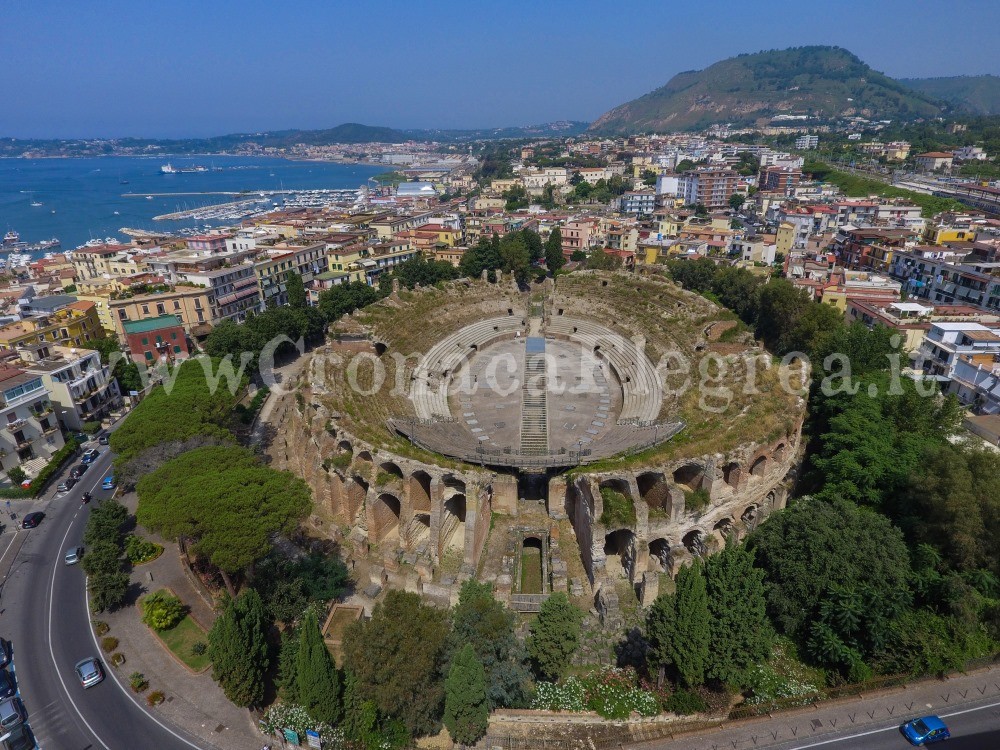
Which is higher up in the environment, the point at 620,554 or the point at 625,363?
the point at 625,363

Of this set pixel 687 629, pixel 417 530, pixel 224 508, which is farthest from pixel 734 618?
pixel 224 508

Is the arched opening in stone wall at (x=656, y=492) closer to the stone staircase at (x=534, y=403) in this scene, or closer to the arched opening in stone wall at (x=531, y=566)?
the arched opening in stone wall at (x=531, y=566)

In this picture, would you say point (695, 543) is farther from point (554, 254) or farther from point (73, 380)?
point (554, 254)

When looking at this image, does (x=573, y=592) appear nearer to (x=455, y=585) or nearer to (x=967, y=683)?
(x=455, y=585)

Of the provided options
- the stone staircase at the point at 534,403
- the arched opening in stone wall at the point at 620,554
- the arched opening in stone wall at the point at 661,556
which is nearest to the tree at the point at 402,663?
the arched opening in stone wall at the point at 620,554

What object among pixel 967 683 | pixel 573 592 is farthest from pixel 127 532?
pixel 967 683

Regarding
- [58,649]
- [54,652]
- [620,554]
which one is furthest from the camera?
[620,554]
